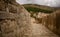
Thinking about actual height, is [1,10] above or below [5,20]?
above

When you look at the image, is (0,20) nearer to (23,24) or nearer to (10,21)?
(10,21)

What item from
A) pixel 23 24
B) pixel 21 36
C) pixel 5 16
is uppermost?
pixel 5 16

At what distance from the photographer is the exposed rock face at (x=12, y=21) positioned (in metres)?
2.95

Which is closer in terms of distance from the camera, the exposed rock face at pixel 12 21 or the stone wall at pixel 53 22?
the exposed rock face at pixel 12 21

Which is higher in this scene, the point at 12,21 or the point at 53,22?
the point at 12,21

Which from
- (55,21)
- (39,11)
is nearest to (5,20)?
(55,21)

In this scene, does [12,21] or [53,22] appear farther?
[53,22]

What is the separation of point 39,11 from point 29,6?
1.79 feet

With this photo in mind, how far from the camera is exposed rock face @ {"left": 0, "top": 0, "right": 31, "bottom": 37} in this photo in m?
2.95

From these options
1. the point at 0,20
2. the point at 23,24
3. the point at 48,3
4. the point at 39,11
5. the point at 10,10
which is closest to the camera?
the point at 0,20

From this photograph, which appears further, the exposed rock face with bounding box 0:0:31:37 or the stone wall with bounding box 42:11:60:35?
the stone wall with bounding box 42:11:60:35

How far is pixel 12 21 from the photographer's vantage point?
311cm

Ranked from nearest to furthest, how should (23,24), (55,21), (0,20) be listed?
(0,20) < (23,24) < (55,21)

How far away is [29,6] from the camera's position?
18.6 ft
